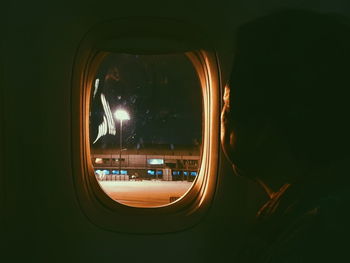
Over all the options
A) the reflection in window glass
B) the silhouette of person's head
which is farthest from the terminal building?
the silhouette of person's head

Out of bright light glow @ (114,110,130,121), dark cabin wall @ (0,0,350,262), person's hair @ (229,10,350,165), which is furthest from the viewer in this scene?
bright light glow @ (114,110,130,121)

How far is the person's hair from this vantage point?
115cm

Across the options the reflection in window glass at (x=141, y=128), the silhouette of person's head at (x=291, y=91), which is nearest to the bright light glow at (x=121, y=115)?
the reflection in window glass at (x=141, y=128)

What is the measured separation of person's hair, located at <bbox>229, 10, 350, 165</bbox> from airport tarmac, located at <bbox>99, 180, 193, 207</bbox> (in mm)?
1150

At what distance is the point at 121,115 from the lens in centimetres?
232

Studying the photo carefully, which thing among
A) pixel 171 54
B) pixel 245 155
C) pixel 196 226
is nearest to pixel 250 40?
pixel 245 155

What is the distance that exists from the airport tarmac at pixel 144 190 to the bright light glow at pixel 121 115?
14.7 inches

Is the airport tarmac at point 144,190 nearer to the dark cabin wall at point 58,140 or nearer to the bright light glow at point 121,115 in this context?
the dark cabin wall at point 58,140

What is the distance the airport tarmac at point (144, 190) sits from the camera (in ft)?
7.71

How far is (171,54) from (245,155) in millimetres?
1141

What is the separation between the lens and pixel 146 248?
2240mm

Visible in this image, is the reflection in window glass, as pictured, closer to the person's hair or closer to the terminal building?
the terminal building

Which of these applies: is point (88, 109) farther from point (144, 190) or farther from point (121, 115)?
point (144, 190)

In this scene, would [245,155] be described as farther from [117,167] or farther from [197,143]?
[117,167]
